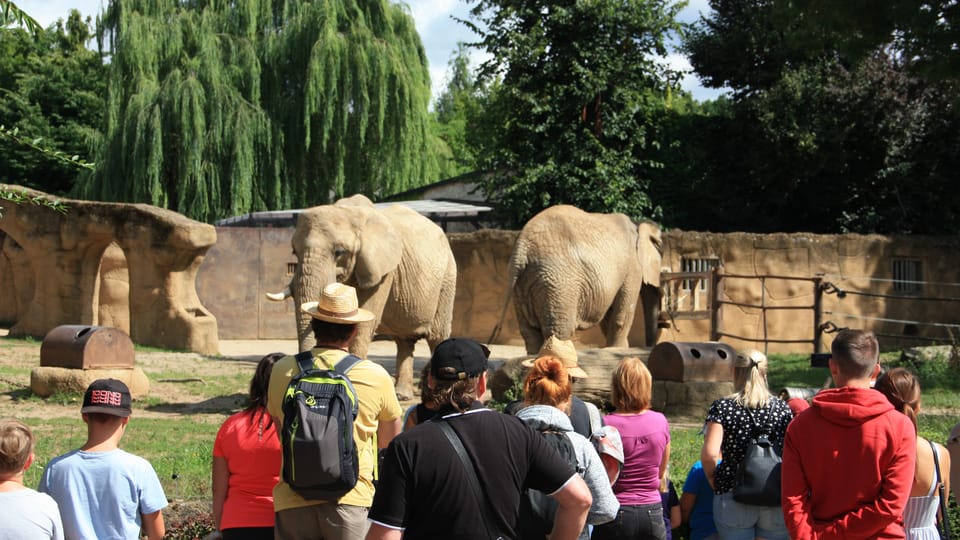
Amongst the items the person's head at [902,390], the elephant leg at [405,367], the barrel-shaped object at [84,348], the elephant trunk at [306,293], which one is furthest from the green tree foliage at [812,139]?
the person's head at [902,390]

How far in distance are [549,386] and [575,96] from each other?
2086 centimetres

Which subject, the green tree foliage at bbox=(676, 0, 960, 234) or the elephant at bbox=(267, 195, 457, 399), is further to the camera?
the green tree foliage at bbox=(676, 0, 960, 234)

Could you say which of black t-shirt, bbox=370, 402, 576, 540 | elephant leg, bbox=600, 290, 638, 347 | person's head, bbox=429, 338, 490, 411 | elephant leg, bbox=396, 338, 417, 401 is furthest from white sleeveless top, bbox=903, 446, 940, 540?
elephant leg, bbox=600, 290, 638, 347

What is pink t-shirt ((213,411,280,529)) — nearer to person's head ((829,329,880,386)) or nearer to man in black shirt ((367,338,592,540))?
man in black shirt ((367,338,592,540))

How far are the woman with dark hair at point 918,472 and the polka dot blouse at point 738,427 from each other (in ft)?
1.58

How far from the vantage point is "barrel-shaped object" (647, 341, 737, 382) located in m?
11.0

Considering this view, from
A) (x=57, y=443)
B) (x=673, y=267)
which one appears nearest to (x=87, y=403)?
(x=57, y=443)

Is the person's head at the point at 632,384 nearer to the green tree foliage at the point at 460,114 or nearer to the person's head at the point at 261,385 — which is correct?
the person's head at the point at 261,385

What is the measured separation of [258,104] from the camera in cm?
2683

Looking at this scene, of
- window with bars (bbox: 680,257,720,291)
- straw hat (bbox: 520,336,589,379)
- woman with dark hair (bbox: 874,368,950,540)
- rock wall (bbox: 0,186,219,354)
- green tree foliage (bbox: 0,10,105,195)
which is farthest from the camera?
green tree foliage (bbox: 0,10,105,195)

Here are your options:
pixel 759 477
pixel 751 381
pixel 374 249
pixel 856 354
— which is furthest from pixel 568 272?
pixel 856 354

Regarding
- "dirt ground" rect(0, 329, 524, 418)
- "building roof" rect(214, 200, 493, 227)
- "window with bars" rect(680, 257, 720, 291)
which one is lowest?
"dirt ground" rect(0, 329, 524, 418)

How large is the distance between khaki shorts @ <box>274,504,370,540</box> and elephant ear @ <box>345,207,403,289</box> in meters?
7.76

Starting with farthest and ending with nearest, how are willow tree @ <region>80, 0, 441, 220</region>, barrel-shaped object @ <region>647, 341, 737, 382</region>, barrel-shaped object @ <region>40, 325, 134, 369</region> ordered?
1. willow tree @ <region>80, 0, 441, 220</region>
2. barrel-shaped object @ <region>40, 325, 134, 369</region>
3. barrel-shaped object @ <region>647, 341, 737, 382</region>
